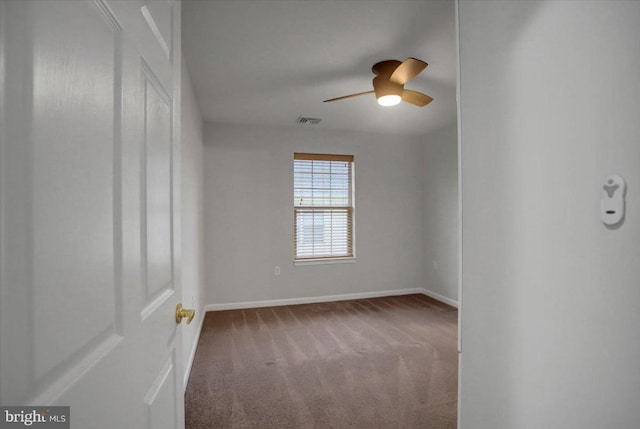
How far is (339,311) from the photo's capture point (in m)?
4.03

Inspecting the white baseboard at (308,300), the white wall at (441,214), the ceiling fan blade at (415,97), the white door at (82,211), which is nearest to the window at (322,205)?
the white baseboard at (308,300)

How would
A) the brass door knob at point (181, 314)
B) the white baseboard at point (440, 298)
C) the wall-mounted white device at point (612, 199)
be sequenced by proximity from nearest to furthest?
the wall-mounted white device at point (612, 199), the brass door knob at point (181, 314), the white baseboard at point (440, 298)

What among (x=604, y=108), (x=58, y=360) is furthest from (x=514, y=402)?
(x=58, y=360)

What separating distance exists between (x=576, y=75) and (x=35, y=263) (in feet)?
4.02

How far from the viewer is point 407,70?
2291mm

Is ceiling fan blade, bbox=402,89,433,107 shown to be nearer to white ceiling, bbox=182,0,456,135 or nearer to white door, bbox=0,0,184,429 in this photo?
white ceiling, bbox=182,0,456,135

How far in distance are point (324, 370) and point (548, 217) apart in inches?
83.9

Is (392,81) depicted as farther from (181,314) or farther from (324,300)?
(324,300)

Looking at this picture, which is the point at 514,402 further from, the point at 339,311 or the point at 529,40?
the point at 339,311

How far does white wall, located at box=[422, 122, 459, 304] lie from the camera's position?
4.22 meters

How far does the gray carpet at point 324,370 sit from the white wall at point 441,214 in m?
0.64

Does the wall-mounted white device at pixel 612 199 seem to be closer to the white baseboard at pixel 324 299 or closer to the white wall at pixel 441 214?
the white wall at pixel 441 214

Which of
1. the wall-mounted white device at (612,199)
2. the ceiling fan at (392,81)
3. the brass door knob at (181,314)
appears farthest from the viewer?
the ceiling fan at (392,81)

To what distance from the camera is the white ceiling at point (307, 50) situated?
6.27 ft
